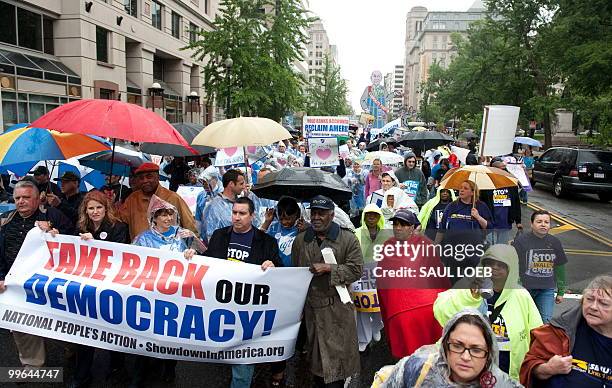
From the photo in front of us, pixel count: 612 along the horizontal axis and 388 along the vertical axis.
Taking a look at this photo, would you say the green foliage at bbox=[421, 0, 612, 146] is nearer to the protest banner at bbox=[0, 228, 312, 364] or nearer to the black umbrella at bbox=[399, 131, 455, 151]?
the black umbrella at bbox=[399, 131, 455, 151]

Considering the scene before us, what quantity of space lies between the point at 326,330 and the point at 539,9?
31.0 meters

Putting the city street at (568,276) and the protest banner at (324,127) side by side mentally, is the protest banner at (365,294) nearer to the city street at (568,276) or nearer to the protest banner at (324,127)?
the city street at (568,276)

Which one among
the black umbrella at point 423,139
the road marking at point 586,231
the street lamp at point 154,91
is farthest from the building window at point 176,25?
the road marking at point 586,231

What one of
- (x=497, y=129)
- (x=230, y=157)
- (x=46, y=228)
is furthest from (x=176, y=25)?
(x=46, y=228)

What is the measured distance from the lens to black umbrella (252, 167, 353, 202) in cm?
487

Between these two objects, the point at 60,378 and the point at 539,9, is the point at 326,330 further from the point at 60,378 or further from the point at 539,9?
the point at 539,9

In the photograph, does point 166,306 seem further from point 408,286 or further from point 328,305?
point 408,286

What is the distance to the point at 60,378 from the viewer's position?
429 cm

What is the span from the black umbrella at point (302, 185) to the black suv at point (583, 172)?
1388 centimetres

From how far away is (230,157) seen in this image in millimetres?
8805

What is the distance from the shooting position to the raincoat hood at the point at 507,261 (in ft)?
11.2

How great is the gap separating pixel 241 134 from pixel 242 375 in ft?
10.7

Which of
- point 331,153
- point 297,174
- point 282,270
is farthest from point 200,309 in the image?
point 331,153

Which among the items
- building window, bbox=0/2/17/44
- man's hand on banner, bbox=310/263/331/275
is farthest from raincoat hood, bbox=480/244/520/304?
building window, bbox=0/2/17/44
